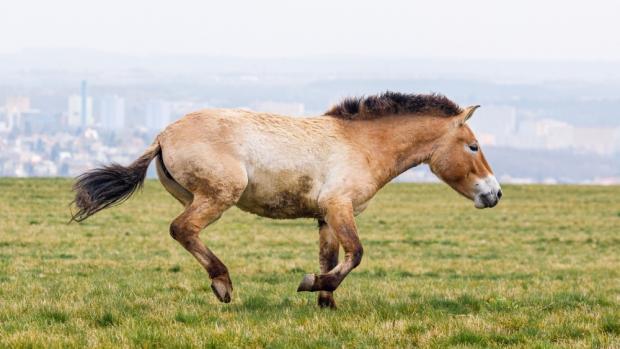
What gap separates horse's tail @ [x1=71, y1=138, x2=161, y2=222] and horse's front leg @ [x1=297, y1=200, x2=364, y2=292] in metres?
1.98

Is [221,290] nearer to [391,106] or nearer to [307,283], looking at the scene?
[307,283]

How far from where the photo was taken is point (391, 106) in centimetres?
1053

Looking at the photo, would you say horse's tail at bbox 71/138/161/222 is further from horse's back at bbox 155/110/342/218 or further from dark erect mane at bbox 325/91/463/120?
dark erect mane at bbox 325/91/463/120

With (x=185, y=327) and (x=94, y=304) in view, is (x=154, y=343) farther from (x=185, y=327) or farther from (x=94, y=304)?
(x=94, y=304)

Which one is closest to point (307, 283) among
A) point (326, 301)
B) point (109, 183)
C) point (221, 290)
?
point (221, 290)

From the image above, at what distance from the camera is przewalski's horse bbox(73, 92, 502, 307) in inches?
369

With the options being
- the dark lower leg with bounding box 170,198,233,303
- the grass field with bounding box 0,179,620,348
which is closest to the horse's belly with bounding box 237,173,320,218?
the dark lower leg with bounding box 170,198,233,303

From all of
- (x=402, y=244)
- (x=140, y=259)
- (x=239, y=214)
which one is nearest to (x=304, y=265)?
(x=140, y=259)

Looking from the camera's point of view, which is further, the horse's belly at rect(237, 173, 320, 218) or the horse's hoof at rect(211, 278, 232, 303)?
the horse's belly at rect(237, 173, 320, 218)

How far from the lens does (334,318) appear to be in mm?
8797

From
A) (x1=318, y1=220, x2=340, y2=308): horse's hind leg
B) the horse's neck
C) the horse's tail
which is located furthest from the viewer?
the horse's neck

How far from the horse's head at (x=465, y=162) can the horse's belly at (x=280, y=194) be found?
5.77ft

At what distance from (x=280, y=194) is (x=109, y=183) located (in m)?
1.84

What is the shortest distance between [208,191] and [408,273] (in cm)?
832
